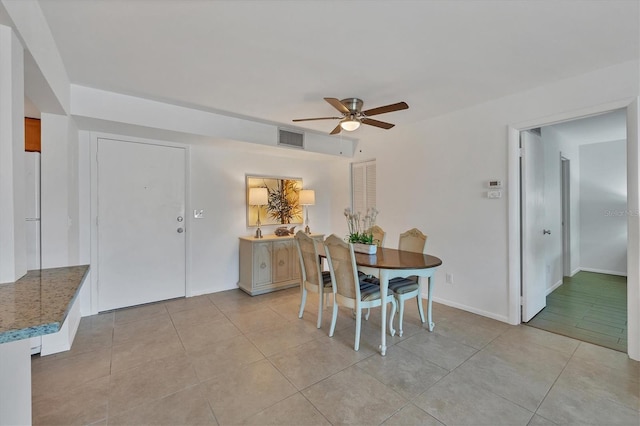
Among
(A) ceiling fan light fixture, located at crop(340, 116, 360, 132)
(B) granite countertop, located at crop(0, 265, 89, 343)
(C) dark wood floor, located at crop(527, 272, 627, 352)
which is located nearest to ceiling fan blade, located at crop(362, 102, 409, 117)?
(A) ceiling fan light fixture, located at crop(340, 116, 360, 132)

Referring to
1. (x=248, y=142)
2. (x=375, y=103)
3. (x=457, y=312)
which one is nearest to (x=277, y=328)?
(x=457, y=312)

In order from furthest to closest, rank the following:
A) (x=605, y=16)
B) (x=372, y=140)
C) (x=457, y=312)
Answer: (x=372, y=140) < (x=457, y=312) < (x=605, y=16)

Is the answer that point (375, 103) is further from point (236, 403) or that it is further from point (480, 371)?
point (236, 403)

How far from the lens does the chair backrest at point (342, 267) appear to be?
254 centimetres

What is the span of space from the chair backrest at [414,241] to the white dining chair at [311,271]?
3.35 ft

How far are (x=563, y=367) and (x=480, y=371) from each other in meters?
0.68

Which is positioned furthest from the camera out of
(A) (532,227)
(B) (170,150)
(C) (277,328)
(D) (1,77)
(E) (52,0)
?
(B) (170,150)

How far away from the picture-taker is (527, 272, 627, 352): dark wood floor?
9.21ft

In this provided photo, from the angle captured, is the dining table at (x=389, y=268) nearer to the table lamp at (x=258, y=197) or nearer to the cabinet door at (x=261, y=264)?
the cabinet door at (x=261, y=264)

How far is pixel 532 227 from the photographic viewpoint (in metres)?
3.23

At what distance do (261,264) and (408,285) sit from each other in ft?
6.96

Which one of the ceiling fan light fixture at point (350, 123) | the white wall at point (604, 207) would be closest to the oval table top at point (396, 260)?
the ceiling fan light fixture at point (350, 123)

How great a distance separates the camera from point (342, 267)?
8.73 ft

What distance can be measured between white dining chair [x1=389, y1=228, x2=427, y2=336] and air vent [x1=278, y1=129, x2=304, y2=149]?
6.79ft
